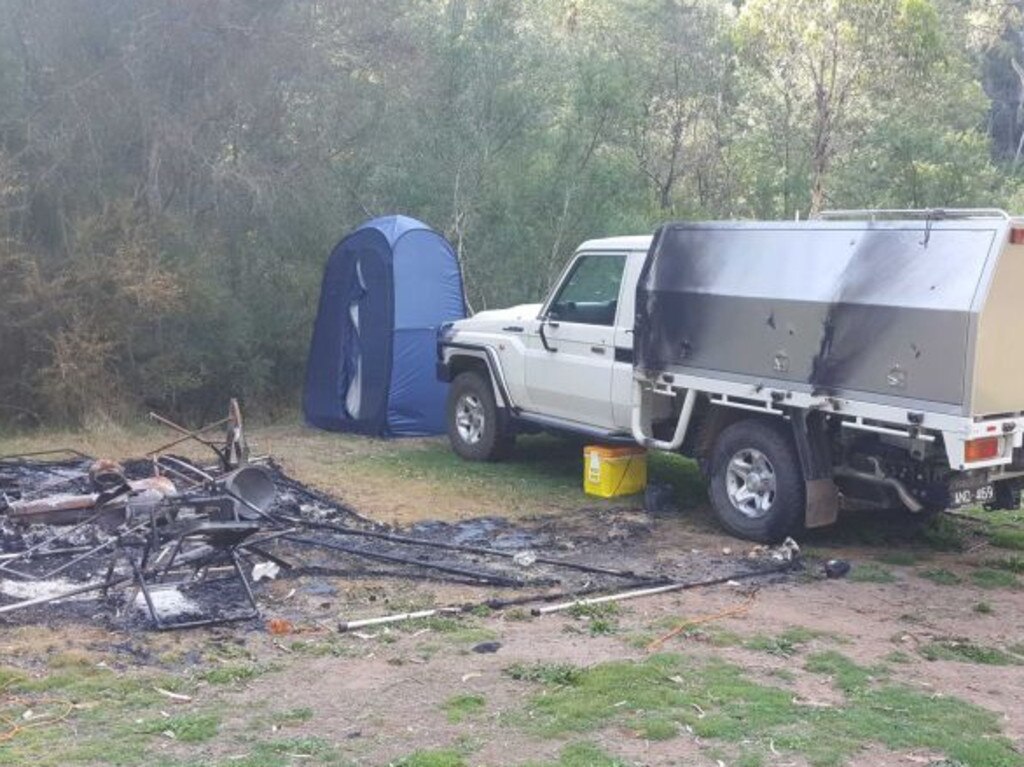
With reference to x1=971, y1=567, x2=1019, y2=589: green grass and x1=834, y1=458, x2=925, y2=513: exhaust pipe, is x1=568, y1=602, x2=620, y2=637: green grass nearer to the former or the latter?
x1=834, y1=458, x2=925, y2=513: exhaust pipe

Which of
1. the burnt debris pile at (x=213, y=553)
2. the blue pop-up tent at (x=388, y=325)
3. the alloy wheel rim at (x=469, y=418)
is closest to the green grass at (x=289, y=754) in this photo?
the burnt debris pile at (x=213, y=553)

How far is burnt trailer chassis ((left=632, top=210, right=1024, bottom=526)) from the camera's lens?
7.71 meters

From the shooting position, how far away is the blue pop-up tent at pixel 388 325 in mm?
13438

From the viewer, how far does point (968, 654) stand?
6.60 meters

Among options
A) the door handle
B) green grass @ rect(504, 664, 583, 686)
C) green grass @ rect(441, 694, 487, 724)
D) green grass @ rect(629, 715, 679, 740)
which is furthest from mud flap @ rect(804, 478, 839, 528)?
green grass @ rect(441, 694, 487, 724)

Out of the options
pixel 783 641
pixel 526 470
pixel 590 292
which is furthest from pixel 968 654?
pixel 526 470

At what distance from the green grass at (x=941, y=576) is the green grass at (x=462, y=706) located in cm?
372

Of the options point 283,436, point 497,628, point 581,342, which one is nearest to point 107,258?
point 283,436

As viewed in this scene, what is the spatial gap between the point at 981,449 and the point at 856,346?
1012 mm

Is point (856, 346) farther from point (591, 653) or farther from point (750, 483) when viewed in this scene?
point (591, 653)

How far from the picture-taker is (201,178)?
1428 centimetres

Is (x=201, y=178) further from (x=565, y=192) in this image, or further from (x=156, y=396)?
(x=565, y=192)

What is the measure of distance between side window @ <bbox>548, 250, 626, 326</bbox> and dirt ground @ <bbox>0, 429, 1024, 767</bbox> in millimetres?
1989

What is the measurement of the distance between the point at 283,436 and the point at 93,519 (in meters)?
5.50
